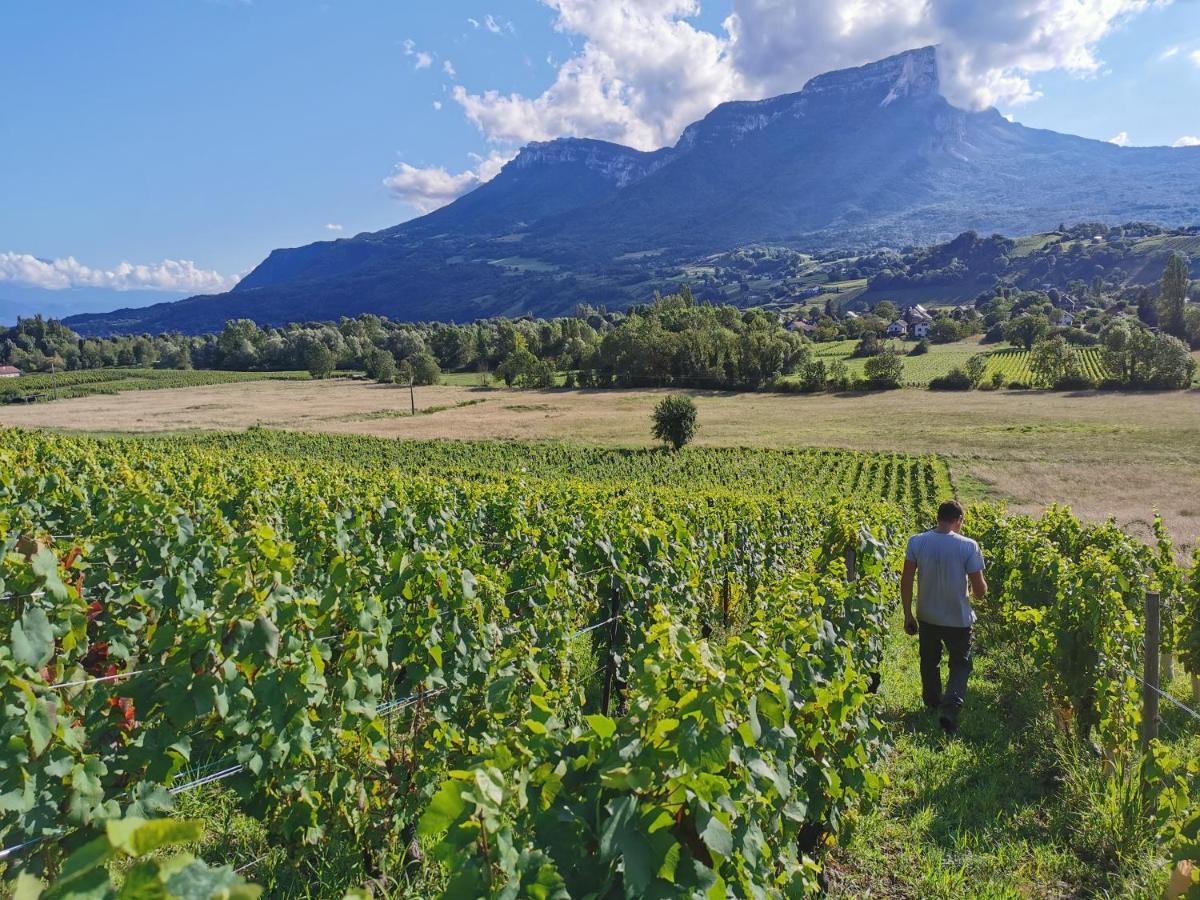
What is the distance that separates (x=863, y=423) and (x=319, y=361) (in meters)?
93.5

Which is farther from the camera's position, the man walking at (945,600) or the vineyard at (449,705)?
the man walking at (945,600)

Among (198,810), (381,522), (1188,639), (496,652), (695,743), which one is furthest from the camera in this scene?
(381,522)

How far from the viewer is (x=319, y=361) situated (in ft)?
387

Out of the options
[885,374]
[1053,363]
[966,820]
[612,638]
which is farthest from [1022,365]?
[966,820]

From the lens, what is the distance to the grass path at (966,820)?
4.50 m

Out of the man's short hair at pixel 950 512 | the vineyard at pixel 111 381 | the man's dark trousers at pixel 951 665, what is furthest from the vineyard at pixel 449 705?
the vineyard at pixel 111 381

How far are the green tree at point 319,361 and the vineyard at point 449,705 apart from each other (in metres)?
116

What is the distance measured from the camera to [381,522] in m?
9.16

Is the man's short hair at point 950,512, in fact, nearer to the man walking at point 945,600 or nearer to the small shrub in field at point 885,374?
the man walking at point 945,600

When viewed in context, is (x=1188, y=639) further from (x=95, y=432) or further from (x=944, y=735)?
(x=95, y=432)

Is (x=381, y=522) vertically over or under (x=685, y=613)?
over

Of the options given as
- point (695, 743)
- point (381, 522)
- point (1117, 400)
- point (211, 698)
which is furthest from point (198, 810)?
point (1117, 400)

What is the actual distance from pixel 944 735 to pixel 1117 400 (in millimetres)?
77812

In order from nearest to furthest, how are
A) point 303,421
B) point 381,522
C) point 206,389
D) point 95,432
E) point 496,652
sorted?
point 496,652
point 381,522
point 95,432
point 303,421
point 206,389
